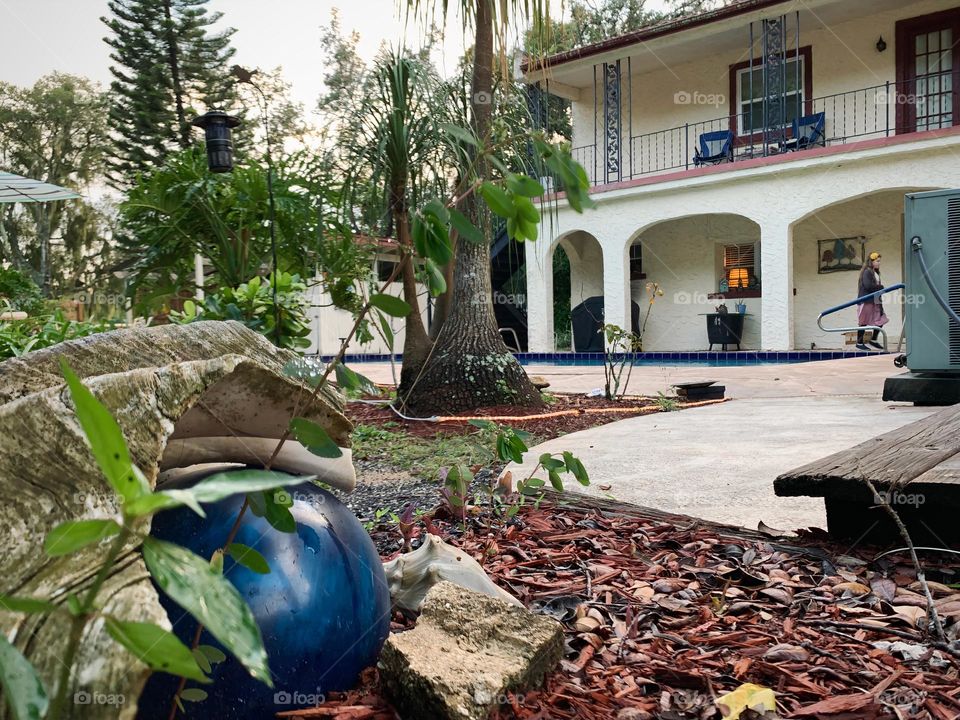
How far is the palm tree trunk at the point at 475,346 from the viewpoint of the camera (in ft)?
19.4

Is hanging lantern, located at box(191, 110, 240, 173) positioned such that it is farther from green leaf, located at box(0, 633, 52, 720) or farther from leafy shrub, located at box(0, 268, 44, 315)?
green leaf, located at box(0, 633, 52, 720)

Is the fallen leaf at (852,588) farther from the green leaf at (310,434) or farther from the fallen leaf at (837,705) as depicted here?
the green leaf at (310,434)

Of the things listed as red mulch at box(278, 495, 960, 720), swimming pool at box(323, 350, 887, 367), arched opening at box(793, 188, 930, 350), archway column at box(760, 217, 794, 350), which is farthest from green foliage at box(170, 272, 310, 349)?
arched opening at box(793, 188, 930, 350)

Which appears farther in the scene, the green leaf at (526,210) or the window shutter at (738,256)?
the window shutter at (738,256)

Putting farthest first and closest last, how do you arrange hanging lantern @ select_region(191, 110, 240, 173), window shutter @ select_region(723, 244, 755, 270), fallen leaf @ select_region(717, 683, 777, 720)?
window shutter @ select_region(723, 244, 755, 270), hanging lantern @ select_region(191, 110, 240, 173), fallen leaf @ select_region(717, 683, 777, 720)

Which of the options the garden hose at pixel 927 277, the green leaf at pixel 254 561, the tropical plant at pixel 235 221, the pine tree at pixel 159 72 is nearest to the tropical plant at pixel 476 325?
the tropical plant at pixel 235 221

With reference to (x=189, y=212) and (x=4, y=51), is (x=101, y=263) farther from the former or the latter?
(x=189, y=212)

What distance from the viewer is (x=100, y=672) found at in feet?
2.12

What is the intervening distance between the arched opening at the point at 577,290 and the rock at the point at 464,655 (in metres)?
14.2

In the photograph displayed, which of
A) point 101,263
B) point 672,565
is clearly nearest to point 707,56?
point 672,565

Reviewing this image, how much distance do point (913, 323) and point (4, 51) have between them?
10.6 meters

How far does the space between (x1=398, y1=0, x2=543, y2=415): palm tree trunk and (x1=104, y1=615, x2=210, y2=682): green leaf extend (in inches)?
207

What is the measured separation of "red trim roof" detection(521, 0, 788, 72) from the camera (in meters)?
12.6

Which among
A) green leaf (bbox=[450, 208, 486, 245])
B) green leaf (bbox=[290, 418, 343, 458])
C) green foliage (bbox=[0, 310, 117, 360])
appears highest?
green leaf (bbox=[450, 208, 486, 245])
